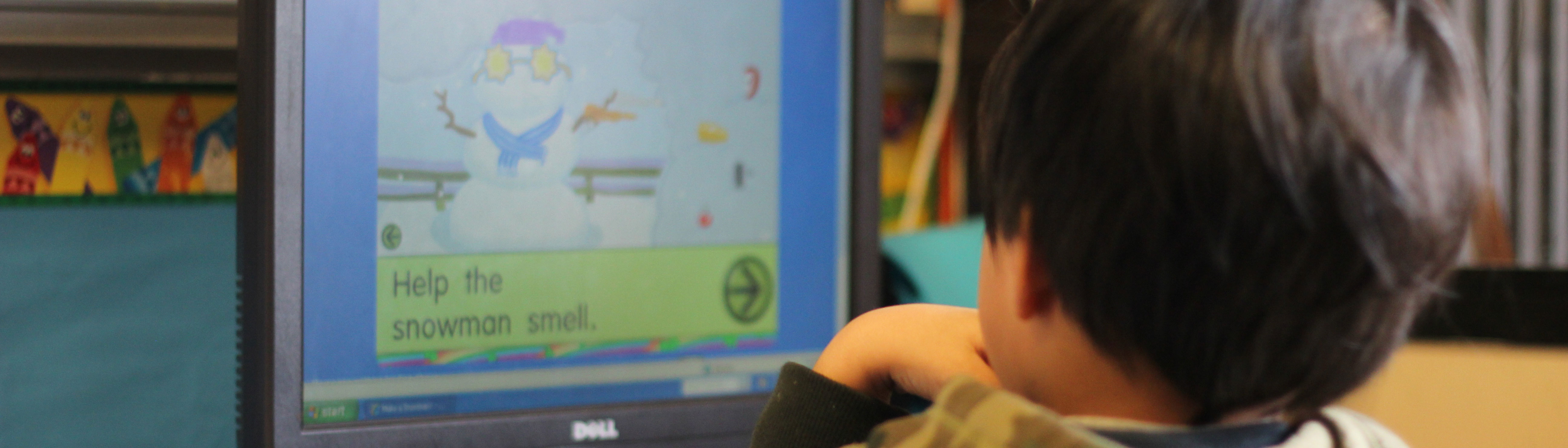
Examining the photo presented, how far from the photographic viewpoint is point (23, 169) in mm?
577

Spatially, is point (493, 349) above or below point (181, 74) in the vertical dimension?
below

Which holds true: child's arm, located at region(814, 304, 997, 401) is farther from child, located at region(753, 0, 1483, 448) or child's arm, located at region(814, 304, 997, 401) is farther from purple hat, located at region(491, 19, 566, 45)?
purple hat, located at region(491, 19, 566, 45)

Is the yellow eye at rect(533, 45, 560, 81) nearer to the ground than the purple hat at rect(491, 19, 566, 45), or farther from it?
nearer to the ground

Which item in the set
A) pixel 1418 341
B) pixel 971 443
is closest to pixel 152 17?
pixel 971 443

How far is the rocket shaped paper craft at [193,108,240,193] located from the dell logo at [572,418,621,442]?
26cm

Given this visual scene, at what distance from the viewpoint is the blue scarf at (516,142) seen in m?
0.53

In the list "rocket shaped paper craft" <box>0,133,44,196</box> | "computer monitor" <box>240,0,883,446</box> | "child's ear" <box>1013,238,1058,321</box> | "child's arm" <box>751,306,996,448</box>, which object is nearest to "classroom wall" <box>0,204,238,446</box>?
"rocket shaped paper craft" <box>0,133,44,196</box>

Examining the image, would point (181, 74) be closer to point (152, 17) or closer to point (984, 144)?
point (152, 17)

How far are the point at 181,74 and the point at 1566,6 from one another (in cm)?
89

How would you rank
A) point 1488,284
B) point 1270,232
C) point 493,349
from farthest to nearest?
point 1488,284
point 493,349
point 1270,232

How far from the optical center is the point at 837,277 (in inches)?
24.8

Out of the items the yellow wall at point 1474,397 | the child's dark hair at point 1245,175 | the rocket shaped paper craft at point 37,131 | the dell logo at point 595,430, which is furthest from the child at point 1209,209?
the rocket shaped paper craft at point 37,131

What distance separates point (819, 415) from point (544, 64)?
9.8 inches

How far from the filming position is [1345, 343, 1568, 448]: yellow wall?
0.64 metres
